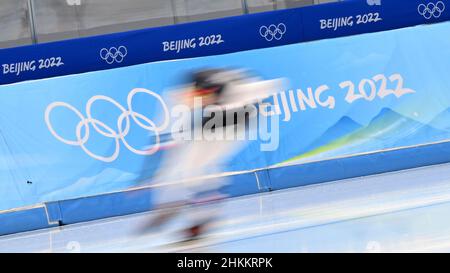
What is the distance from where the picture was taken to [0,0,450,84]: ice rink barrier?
41.9 feet

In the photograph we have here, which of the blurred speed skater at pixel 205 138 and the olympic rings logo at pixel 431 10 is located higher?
the olympic rings logo at pixel 431 10

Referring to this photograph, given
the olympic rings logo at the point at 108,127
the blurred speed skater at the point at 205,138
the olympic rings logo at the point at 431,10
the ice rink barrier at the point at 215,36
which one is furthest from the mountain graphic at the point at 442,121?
the blurred speed skater at the point at 205,138

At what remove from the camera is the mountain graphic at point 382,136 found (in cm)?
1162

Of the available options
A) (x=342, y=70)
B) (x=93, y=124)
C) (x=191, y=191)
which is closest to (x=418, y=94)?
(x=342, y=70)

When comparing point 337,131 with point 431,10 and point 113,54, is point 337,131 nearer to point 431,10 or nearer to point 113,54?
point 431,10

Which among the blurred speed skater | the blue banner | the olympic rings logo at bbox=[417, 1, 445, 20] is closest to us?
the blurred speed skater

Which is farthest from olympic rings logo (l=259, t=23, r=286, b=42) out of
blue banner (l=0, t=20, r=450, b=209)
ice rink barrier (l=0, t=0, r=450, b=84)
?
blue banner (l=0, t=20, r=450, b=209)

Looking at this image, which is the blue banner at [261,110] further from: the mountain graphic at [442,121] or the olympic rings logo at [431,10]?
the olympic rings logo at [431,10]

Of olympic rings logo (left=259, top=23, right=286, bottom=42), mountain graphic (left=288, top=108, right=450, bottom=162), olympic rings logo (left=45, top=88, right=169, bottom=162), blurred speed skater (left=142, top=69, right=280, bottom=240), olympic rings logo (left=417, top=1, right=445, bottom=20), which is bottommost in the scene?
blurred speed skater (left=142, top=69, right=280, bottom=240)

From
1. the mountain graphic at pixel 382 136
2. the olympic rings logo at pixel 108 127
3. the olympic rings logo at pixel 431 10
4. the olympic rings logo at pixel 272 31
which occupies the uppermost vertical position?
the olympic rings logo at pixel 431 10

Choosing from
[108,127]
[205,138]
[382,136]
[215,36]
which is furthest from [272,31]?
[205,138]

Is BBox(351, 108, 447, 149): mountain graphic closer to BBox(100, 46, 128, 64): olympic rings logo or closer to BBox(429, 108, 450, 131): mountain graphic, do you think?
BBox(429, 108, 450, 131): mountain graphic
